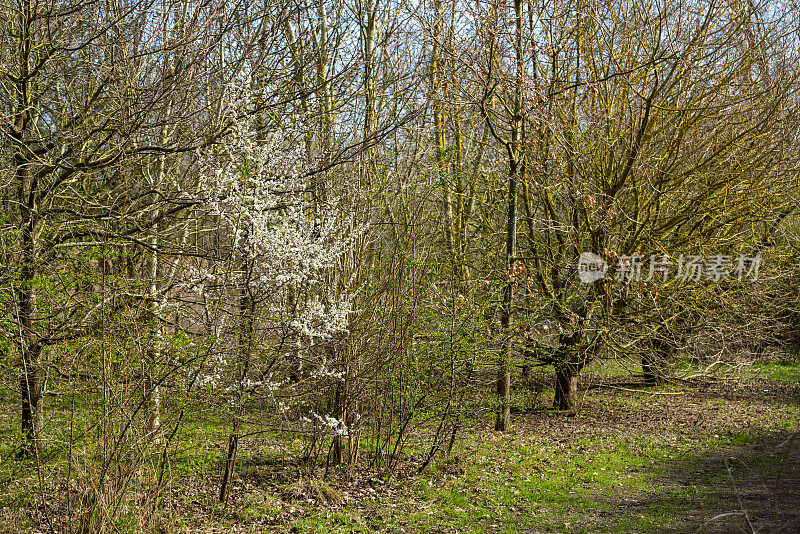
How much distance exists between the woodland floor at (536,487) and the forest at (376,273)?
50mm

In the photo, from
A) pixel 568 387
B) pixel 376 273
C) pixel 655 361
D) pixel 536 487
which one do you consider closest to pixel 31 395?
pixel 376 273

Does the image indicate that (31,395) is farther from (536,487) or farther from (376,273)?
(536,487)

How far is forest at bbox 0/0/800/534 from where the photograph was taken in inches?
206

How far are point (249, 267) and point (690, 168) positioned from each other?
7.35 meters

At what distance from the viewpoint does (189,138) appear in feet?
22.4

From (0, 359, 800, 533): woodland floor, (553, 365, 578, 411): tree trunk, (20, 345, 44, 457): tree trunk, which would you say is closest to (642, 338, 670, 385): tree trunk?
(0, 359, 800, 533): woodland floor

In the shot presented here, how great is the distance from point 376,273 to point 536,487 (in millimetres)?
2902

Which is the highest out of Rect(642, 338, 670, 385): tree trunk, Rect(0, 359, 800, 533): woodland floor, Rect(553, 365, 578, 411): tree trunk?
Rect(642, 338, 670, 385): tree trunk

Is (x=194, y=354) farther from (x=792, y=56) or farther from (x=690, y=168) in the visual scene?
(x=792, y=56)

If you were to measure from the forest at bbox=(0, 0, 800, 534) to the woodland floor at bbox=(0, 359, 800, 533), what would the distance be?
0.16 ft

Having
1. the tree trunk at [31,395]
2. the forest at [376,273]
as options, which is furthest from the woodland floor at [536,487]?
the tree trunk at [31,395]

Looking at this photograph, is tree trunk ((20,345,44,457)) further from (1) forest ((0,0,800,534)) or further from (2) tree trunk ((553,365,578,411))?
(2) tree trunk ((553,365,578,411))

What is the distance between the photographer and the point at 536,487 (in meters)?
6.88

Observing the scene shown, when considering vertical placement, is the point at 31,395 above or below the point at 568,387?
above
